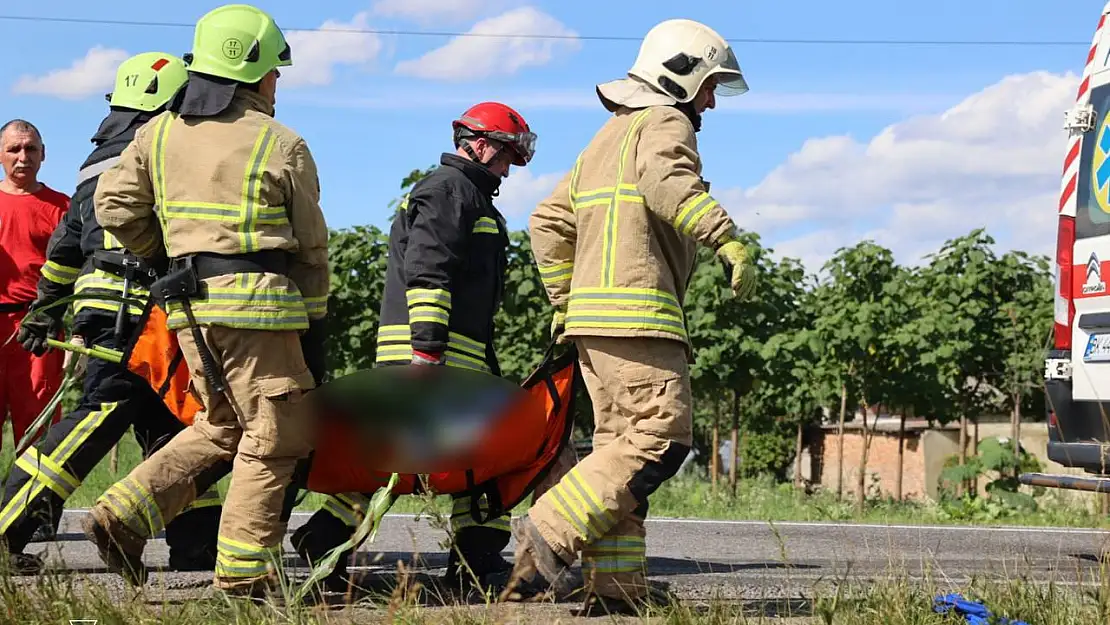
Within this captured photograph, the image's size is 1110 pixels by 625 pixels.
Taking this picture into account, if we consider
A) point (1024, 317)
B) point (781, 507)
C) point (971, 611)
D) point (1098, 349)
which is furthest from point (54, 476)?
point (1024, 317)

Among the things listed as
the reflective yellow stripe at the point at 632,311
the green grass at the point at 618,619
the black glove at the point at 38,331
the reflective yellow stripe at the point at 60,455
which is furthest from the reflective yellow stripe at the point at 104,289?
the reflective yellow stripe at the point at 632,311

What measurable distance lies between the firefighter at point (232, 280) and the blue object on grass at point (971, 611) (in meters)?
1.90

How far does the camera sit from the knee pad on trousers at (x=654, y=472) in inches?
175

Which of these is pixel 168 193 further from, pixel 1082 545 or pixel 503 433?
pixel 1082 545

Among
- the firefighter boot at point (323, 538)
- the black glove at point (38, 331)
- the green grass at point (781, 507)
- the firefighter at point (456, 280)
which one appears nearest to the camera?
the firefighter boot at point (323, 538)

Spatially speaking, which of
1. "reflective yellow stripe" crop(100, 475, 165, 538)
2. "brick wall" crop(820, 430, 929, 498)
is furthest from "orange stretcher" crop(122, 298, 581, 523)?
"brick wall" crop(820, 430, 929, 498)

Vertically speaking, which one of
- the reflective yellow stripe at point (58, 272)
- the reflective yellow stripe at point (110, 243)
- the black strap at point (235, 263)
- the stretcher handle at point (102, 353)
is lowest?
the stretcher handle at point (102, 353)

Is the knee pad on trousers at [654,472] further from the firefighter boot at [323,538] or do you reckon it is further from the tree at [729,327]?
the tree at [729,327]

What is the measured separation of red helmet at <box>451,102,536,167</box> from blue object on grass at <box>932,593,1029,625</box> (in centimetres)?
252

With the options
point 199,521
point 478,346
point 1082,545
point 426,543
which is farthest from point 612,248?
point 1082,545

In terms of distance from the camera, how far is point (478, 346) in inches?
221

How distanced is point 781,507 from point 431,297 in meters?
5.64

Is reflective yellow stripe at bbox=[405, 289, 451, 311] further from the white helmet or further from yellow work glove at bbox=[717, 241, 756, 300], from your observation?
yellow work glove at bbox=[717, 241, 756, 300]

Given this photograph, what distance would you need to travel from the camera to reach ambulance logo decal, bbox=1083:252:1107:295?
696 cm
